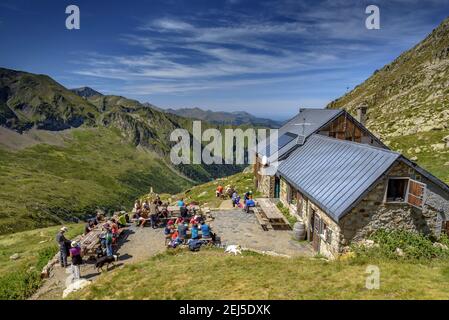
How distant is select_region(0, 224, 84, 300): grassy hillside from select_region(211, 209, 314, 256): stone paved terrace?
12355 mm

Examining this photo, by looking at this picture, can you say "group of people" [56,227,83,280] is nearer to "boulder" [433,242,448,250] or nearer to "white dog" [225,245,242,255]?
"white dog" [225,245,242,255]

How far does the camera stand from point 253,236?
23438 millimetres

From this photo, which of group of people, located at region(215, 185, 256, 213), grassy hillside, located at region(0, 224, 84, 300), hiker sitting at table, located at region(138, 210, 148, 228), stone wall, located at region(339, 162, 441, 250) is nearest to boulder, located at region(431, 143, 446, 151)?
group of people, located at region(215, 185, 256, 213)

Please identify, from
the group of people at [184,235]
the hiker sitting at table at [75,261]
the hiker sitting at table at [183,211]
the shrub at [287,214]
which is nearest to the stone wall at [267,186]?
the shrub at [287,214]

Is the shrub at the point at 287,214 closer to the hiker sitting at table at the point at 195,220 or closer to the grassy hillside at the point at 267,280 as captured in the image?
the hiker sitting at table at the point at 195,220

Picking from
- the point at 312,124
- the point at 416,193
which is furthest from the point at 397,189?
the point at 312,124

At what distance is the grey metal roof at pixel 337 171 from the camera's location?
1794 centimetres

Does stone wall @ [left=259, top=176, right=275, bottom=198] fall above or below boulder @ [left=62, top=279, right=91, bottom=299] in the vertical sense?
above

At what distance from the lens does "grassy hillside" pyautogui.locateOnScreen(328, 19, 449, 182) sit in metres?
39.6

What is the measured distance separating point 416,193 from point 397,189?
43.8 inches

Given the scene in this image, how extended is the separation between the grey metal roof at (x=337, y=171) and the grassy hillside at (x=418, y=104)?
13.9m

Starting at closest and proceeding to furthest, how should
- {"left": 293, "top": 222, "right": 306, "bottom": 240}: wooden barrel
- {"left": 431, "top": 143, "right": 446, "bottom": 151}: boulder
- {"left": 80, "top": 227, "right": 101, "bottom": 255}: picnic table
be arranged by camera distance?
{"left": 80, "top": 227, "right": 101, "bottom": 255}: picnic table
{"left": 293, "top": 222, "right": 306, "bottom": 240}: wooden barrel
{"left": 431, "top": 143, "right": 446, "bottom": 151}: boulder
